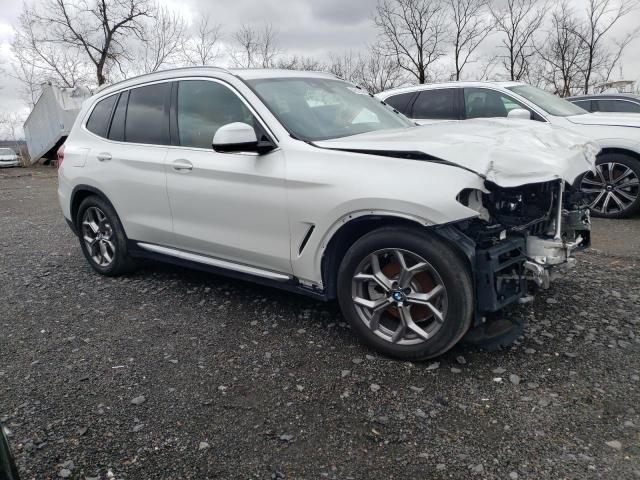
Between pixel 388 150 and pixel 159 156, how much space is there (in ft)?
6.59

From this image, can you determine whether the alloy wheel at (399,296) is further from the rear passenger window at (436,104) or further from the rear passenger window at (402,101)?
the rear passenger window at (402,101)

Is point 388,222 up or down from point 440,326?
up

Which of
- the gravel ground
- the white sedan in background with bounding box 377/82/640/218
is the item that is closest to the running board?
the gravel ground

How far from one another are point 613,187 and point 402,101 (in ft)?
10.2

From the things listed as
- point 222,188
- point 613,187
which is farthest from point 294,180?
point 613,187

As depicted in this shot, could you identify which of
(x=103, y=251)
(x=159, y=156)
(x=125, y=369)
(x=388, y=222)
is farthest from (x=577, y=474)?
(x=103, y=251)

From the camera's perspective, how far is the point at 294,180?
325 centimetres

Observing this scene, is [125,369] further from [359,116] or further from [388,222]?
[359,116]

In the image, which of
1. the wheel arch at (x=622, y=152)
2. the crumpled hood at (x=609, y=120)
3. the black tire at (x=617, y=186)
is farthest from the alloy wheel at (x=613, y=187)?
the crumpled hood at (x=609, y=120)

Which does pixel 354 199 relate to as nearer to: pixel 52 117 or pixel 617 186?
pixel 617 186

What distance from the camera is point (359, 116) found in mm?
3990

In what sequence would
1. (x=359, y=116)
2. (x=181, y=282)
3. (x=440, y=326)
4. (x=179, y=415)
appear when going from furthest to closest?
(x=181, y=282) < (x=359, y=116) < (x=440, y=326) < (x=179, y=415)

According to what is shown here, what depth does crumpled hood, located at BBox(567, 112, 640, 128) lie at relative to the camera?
21.6ft

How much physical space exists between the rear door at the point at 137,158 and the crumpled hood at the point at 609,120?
5.28 m
